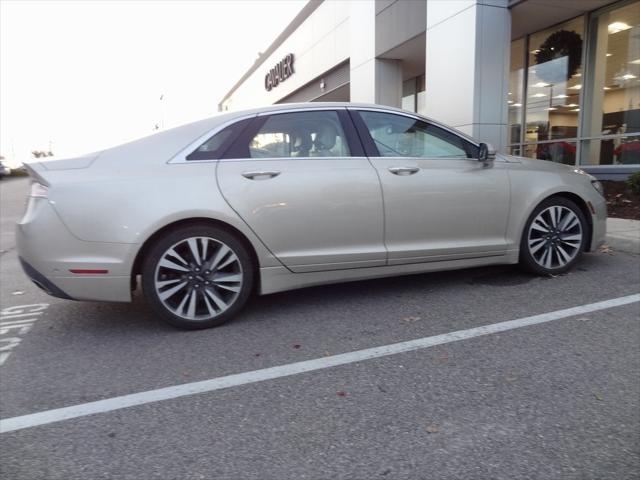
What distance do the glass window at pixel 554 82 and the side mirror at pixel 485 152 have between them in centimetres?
826

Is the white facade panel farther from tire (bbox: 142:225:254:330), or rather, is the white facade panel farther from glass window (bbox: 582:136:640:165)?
tire (bbox: 142:225:254:330)

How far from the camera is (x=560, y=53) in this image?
11.2 metres

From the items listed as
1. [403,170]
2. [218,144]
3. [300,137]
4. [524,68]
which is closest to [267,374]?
[218,144]

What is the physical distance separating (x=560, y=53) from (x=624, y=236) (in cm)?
708

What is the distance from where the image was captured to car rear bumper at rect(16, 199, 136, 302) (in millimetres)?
3240

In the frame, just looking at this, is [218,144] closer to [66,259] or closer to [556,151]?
[66,259]

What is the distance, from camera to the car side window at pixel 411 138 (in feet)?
13.2

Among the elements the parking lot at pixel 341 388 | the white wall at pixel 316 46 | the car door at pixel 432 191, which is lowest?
the parking lot at pixel 341 388

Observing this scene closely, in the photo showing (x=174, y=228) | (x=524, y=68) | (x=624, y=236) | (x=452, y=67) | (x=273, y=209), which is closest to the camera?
(x=174, y=228)

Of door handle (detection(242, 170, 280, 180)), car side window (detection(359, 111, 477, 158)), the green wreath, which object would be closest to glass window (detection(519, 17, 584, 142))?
the green wreath

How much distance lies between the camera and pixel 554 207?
4500 millimetres

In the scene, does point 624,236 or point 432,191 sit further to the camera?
point 624,236

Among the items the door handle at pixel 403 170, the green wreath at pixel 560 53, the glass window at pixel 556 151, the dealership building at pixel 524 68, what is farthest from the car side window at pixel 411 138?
the green wreath at pixel 560 53

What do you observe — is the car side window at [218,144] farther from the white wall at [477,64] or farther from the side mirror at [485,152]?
the white wall at [477,64]
